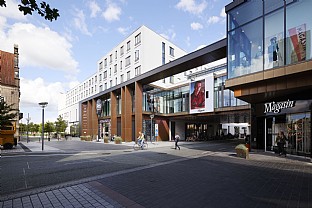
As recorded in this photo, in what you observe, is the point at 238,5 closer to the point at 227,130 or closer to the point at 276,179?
the point at 276,179

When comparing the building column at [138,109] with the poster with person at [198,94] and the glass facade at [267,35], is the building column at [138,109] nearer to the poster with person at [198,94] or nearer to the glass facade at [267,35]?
the poster with person at [198,94]

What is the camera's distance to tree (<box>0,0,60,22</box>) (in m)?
3.24

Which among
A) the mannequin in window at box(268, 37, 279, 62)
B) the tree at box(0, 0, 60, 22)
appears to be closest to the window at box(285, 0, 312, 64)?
the mannequin in window at box(268, 37, 279, 62)

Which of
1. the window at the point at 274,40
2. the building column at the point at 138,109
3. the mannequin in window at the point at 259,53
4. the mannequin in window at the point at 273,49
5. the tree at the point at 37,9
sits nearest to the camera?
the tree at the point at 37,9

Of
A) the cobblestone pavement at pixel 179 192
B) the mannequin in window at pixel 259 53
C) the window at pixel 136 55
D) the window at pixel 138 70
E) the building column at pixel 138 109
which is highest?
the window at pixel 136 55

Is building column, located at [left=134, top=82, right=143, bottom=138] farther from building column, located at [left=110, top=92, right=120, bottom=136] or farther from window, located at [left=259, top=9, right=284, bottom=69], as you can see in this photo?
window, located at [left=259, top=9, right=284, bottom=69]

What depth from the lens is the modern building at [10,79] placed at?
124 ft

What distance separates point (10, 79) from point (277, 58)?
45009mm

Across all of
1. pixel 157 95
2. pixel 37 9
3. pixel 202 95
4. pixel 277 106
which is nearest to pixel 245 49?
pixel 277 106

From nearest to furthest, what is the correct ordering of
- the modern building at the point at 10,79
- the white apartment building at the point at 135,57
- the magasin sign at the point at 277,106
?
the magasin sign at the point at 277,106, the modern building at the point at 10,79, the white apartment building at the point at 135,57

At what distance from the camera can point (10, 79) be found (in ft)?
132

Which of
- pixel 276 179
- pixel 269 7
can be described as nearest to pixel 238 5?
pixel 269 7

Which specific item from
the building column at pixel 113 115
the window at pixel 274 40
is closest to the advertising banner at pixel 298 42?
the window at pixel 274 40

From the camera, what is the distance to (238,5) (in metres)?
14.9
